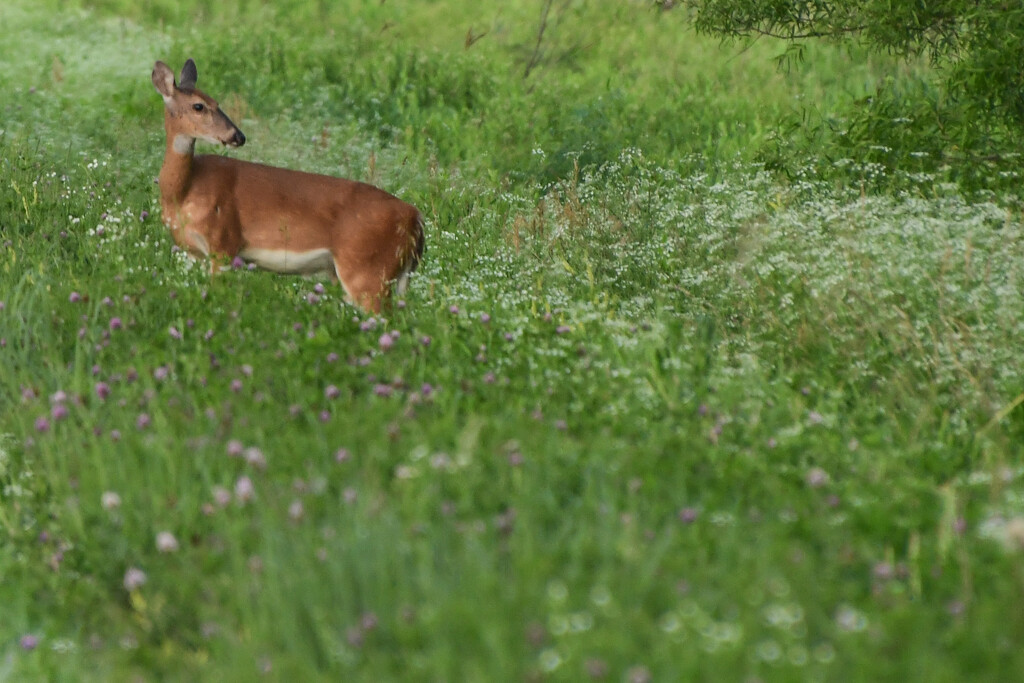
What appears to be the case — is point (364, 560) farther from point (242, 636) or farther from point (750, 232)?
point (750, 232)

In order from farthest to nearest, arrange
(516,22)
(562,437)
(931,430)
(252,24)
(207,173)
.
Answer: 1. (516,22)
2. (252,24)
3. (207,173)
4. (931,430)
5. (562,437)

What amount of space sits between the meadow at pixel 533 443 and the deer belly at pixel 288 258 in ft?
0.51

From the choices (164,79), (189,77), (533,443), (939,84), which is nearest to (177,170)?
(164,79)

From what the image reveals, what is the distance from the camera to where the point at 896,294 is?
5.64 metres

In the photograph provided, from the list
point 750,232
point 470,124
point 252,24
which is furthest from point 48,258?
point 252,24

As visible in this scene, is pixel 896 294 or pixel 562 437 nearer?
pixel 562 437

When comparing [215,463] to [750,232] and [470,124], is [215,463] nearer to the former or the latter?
[750,232]

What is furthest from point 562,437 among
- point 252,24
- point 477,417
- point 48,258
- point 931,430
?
point 252,24

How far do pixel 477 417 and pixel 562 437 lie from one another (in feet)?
0.98

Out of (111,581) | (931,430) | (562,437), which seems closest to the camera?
(111,581)

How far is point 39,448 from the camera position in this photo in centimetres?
448

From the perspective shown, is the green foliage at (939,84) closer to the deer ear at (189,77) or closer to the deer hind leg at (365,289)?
the deer hind leg at (365,289)

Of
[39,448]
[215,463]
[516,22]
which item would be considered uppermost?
[215,463]

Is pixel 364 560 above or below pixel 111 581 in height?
above
